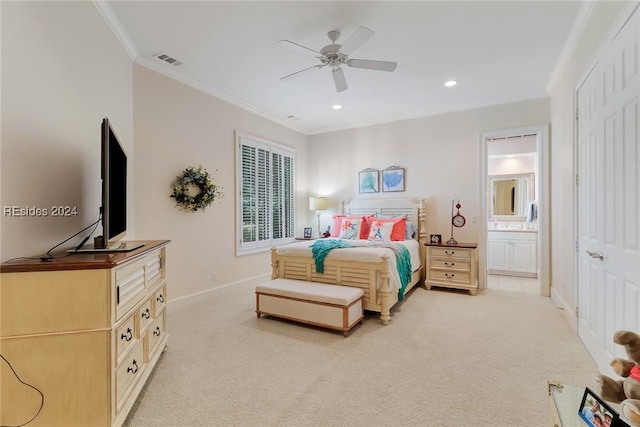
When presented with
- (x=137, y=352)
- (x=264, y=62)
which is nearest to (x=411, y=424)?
(x=137, y=352)

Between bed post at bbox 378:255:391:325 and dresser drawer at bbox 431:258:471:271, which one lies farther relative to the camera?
dresser drawer at bbox 431:258:471:271

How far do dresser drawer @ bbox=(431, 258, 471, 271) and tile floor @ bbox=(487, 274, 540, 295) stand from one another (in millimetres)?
872

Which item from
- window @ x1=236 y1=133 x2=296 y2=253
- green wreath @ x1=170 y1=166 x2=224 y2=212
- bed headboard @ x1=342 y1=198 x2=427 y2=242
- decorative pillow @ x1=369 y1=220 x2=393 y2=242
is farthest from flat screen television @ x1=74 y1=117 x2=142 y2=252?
bed headboard @ x1=342 y1=198 x2=427 y2=242

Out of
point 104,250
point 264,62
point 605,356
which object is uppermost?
point 264,62

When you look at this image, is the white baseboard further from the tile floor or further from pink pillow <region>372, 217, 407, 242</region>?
the tile floor

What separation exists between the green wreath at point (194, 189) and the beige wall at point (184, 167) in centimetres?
8

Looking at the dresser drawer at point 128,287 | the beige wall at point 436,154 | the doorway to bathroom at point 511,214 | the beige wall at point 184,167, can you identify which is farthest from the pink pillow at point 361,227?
the dresser drawer at point 128,287

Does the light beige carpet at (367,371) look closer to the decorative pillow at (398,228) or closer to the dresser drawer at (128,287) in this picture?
the dresser drawer at (128,287)

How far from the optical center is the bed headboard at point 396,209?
4.96 m

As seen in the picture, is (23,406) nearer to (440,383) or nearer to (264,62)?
(440,383)

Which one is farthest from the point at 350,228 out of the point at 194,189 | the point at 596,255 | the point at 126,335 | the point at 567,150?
the point at 126,335

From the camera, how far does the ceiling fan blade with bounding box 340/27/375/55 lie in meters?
2.29

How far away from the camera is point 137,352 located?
1.88 metres

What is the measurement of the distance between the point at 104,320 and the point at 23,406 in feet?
1.66
